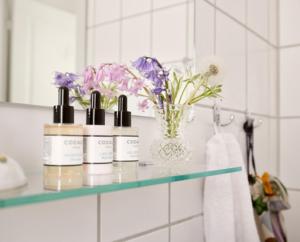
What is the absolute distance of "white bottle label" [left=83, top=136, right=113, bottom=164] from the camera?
47cm

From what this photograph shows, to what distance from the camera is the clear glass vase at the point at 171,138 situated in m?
0.68

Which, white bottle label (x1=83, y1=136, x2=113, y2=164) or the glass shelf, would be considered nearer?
the glass shelf

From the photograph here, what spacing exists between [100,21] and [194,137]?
0.39 m

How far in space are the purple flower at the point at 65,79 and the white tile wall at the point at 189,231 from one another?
0.45 m

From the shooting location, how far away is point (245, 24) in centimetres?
120

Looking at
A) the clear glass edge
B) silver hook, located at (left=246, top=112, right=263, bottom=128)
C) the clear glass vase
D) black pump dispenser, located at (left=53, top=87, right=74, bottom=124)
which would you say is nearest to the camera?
the clear glass edge

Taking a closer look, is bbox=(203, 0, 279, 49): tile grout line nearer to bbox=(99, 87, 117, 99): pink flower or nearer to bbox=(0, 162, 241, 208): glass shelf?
bbox=(99, 87, 117, 99): pink flower

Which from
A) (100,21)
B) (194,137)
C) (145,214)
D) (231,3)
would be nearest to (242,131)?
(194,137)

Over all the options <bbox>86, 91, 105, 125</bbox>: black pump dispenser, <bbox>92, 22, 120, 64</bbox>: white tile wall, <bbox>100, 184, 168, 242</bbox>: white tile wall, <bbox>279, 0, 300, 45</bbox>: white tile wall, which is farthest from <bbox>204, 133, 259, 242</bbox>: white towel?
<bbox>279, 0, 300, 45</bbox>: white tile wall

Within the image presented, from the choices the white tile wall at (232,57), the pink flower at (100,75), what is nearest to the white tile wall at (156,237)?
the pink flower at (100,75)

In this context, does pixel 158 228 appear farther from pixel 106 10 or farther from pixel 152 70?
pixel 106 10

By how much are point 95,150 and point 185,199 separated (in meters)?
0.46

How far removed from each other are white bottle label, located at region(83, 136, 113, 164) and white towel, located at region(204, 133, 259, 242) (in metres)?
0.46

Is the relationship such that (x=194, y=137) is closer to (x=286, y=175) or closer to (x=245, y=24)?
(x=245, y=24)
